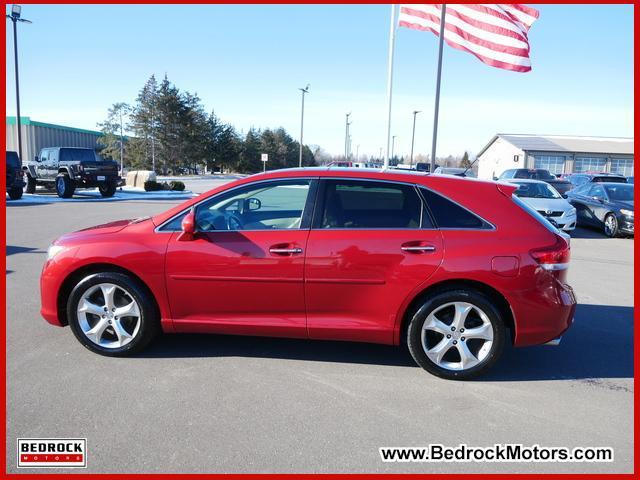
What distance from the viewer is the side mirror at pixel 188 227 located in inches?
164

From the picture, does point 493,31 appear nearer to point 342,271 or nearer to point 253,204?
point 253,204

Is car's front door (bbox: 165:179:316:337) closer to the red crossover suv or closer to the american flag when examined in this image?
the red crossover suv

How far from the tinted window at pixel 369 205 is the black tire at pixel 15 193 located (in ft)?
67.4

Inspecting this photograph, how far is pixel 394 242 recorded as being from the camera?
4121mm

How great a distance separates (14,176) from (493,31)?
1838 cm

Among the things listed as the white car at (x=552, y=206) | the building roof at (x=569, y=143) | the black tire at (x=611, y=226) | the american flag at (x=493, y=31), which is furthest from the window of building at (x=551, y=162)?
the american flag at (x=493, y=31)

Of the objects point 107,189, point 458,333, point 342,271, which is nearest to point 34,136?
point 107,189

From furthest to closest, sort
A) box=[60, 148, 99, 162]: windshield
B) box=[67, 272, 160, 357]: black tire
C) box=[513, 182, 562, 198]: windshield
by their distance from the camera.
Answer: box=[60, 148, 99, 162]: windshield
box=[513, 182, 562, 198]: windshield
box=[67, 272, 160, 357]: black tire

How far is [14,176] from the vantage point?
20.2 meters

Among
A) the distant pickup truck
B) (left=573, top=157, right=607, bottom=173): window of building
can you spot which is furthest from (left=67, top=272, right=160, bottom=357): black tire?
(left=573, top=157, right=607, bottom=173): window of building

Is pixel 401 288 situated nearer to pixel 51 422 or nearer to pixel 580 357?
pixel 580 357

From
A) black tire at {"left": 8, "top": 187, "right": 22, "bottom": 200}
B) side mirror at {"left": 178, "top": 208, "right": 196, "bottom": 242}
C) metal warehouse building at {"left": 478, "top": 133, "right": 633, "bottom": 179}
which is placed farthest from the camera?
metal warehouse building at {"left": 478, "top": 133, "right": 633, "bottom": 179}

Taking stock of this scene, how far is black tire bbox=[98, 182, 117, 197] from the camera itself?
23362 mm

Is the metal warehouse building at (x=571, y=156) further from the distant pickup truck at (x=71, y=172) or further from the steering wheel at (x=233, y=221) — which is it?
the steering wheel at (x=233, y=221)
